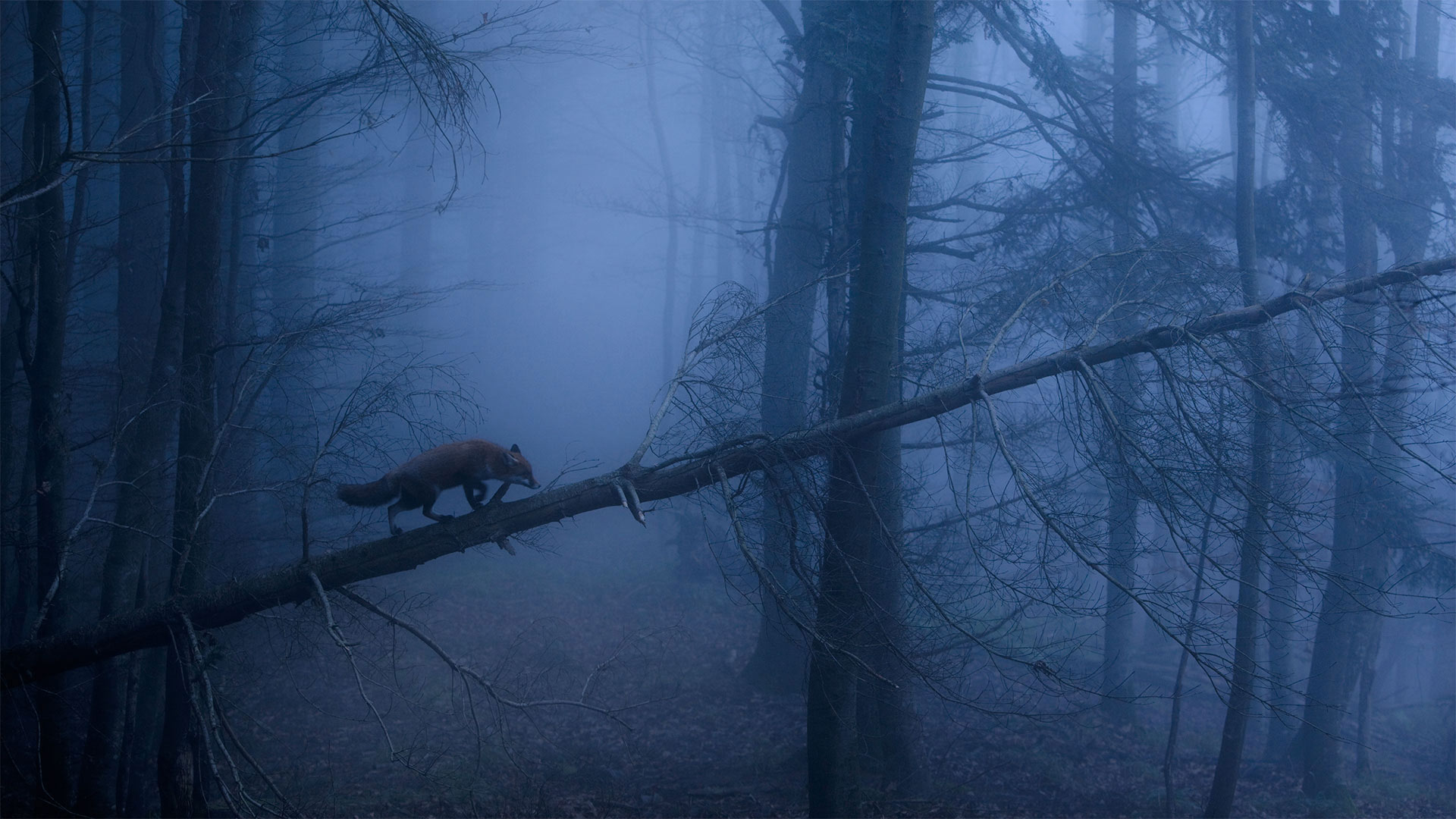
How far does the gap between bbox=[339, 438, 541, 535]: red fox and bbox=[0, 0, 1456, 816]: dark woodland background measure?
0.71 ft

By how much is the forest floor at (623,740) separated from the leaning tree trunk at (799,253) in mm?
659

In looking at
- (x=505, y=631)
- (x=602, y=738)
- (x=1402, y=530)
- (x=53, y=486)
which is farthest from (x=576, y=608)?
(x=1402, y=530)

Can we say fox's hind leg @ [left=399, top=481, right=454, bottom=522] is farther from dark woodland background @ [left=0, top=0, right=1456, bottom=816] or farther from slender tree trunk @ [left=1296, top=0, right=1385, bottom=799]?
slender tree trunk @ [left=1296, top=0, right=1385, bottom=799]

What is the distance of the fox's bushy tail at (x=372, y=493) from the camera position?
4973mm

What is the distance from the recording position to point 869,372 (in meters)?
6.24

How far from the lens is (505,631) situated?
13.8 metres

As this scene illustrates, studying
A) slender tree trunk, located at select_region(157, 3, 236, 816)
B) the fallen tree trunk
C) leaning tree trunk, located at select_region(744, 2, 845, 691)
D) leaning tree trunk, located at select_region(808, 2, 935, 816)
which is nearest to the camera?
the fallen tree trunk

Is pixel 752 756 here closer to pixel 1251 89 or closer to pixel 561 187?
pixel 1251 89

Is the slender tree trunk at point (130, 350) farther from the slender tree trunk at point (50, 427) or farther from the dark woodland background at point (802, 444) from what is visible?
the slender tree trunk at point (50, 427)

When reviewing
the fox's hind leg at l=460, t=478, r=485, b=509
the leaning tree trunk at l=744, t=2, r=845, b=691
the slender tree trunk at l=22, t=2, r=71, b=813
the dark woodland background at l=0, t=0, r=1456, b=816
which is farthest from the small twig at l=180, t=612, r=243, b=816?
the leaning tree trunk at l=744, t=2, r=845, b=691

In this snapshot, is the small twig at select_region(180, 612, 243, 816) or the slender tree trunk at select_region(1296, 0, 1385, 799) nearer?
the small twig at select_region(180, 612, 243, 816)

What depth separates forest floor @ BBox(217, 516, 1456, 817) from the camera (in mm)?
7730

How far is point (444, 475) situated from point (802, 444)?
2207mm

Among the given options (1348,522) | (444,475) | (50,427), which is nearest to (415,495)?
(444,475)
